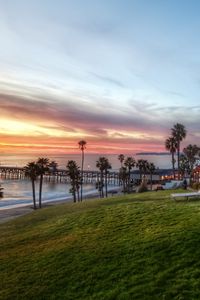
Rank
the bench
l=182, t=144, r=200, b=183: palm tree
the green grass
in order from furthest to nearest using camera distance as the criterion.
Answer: l=182, t=144, r=200, b=183: palm tree → the bench → the green grass

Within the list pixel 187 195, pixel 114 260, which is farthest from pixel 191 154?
pixel 114 260

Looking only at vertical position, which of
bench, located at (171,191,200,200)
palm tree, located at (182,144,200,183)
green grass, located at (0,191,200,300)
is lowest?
green grass, located at (0,191,200,300)

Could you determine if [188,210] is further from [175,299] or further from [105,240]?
[175,299]

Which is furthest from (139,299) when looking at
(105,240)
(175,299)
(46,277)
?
(105,240)

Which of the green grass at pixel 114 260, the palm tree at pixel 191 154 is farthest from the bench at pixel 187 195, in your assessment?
the palm tree at pixel 191 154

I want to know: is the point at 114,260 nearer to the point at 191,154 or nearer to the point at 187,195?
the point at 187,195

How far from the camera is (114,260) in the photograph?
15516mm

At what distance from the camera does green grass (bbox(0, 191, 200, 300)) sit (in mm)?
12617

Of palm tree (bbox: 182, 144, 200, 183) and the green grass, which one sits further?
palm tree (bbox: 182, 144, 200, 183)

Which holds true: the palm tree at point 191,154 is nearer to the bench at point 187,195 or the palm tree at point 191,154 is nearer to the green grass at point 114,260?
the bench at point 187,195

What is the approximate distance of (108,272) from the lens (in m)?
14.4

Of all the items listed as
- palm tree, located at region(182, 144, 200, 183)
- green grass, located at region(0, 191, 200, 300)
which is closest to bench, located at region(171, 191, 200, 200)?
green grass, located at region(0, 191, 200, 300)

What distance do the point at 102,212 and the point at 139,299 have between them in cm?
1570

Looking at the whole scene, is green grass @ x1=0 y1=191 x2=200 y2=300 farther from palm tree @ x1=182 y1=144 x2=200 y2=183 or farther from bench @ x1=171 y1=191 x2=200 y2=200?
palm tree @ x1=182 y1=144 x2=200 y2=183
